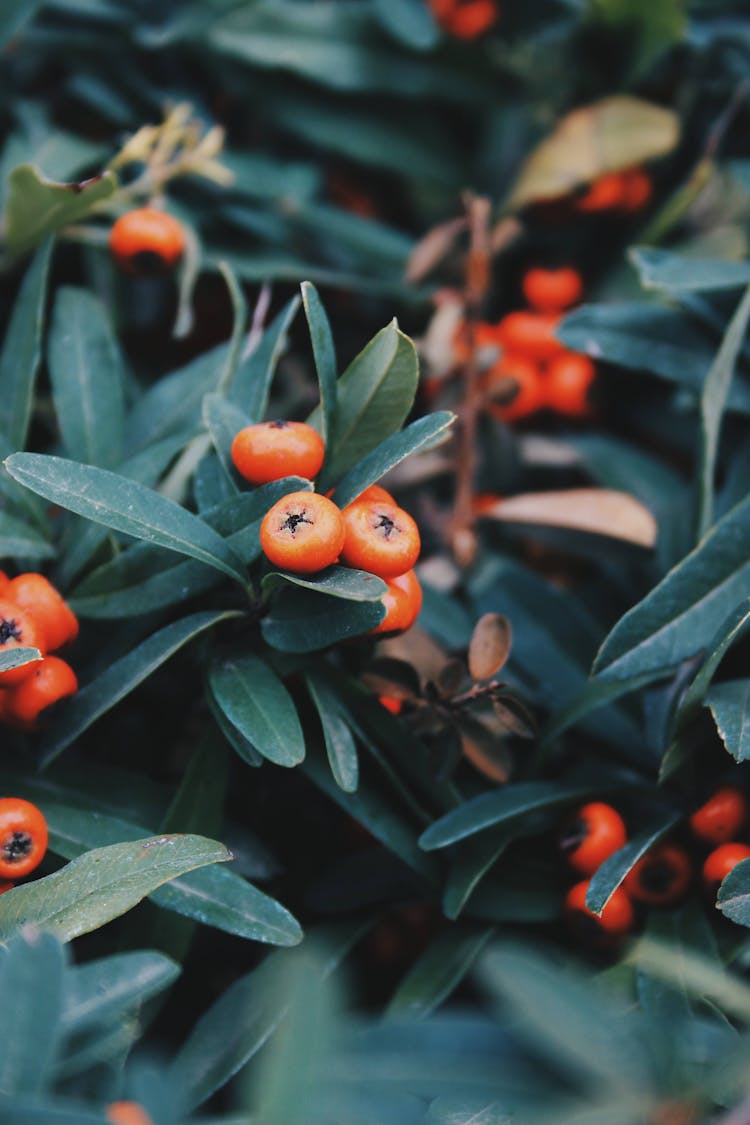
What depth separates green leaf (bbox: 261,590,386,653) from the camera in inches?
37.3

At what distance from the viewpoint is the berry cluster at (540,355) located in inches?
62.9

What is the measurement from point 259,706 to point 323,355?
1.17 ft

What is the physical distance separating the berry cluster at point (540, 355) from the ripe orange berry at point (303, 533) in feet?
2.27

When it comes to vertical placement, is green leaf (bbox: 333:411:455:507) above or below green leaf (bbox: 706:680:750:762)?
above

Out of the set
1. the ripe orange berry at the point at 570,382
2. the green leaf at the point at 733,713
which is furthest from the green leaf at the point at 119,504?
the ripe orange berry at the point at 570,382

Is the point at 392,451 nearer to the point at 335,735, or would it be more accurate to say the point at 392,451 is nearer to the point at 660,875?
the point at 335,735

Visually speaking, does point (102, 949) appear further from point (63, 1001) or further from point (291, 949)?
point (63, 1001)

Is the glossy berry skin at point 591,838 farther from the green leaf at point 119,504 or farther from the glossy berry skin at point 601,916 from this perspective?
the green leaf at point 119,504

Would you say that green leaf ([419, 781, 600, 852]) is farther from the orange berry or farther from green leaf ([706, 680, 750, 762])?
the orange berry

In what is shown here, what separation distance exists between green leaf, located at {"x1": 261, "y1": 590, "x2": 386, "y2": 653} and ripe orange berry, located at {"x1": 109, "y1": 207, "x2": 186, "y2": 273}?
22.9 inches

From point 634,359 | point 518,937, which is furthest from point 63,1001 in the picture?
point 634,359

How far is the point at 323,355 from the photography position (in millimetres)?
1025

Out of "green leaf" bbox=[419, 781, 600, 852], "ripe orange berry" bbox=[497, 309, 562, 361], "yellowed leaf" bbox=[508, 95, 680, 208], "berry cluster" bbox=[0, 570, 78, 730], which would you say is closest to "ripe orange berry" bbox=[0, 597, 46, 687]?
"berry cluster" bbox=[0, 570, 78, 730]

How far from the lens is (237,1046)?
0.99 metres
